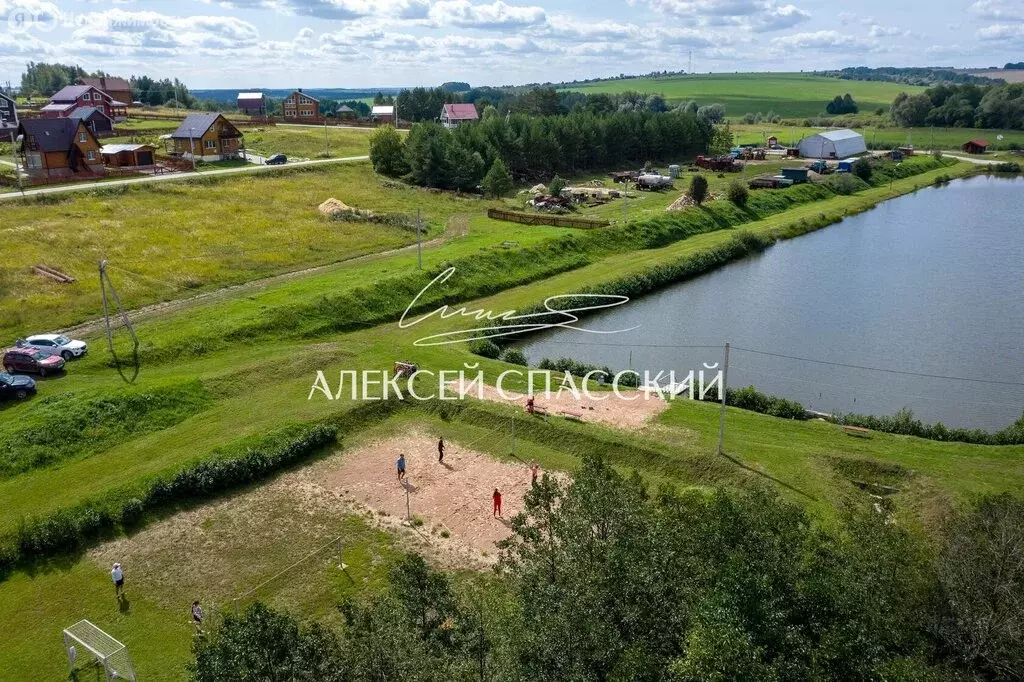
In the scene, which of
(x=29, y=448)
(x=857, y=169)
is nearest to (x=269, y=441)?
(x=29, y=448)

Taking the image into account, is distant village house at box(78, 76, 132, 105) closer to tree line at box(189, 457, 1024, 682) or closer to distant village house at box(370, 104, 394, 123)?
distant village house at box(370, 104, 394, 123)

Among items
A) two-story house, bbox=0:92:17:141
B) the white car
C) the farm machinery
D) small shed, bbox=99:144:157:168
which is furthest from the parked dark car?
the farm machinery

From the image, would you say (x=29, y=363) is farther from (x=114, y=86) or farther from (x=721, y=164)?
(x=114, y=86)

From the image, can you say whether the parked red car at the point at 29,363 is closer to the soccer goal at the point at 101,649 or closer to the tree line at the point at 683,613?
the soccer goal at the point at 101,649

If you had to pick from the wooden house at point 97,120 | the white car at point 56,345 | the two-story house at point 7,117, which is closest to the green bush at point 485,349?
the white car at point 56,345

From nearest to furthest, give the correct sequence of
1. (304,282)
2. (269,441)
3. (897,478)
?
(897,478)
(269,441)
(304,282)

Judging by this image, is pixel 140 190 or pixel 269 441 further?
pixel 140 190

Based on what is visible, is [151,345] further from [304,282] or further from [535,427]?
[535,427]

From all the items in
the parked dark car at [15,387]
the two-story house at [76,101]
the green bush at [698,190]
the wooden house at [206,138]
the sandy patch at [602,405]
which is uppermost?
the two-story house at [76,101]
